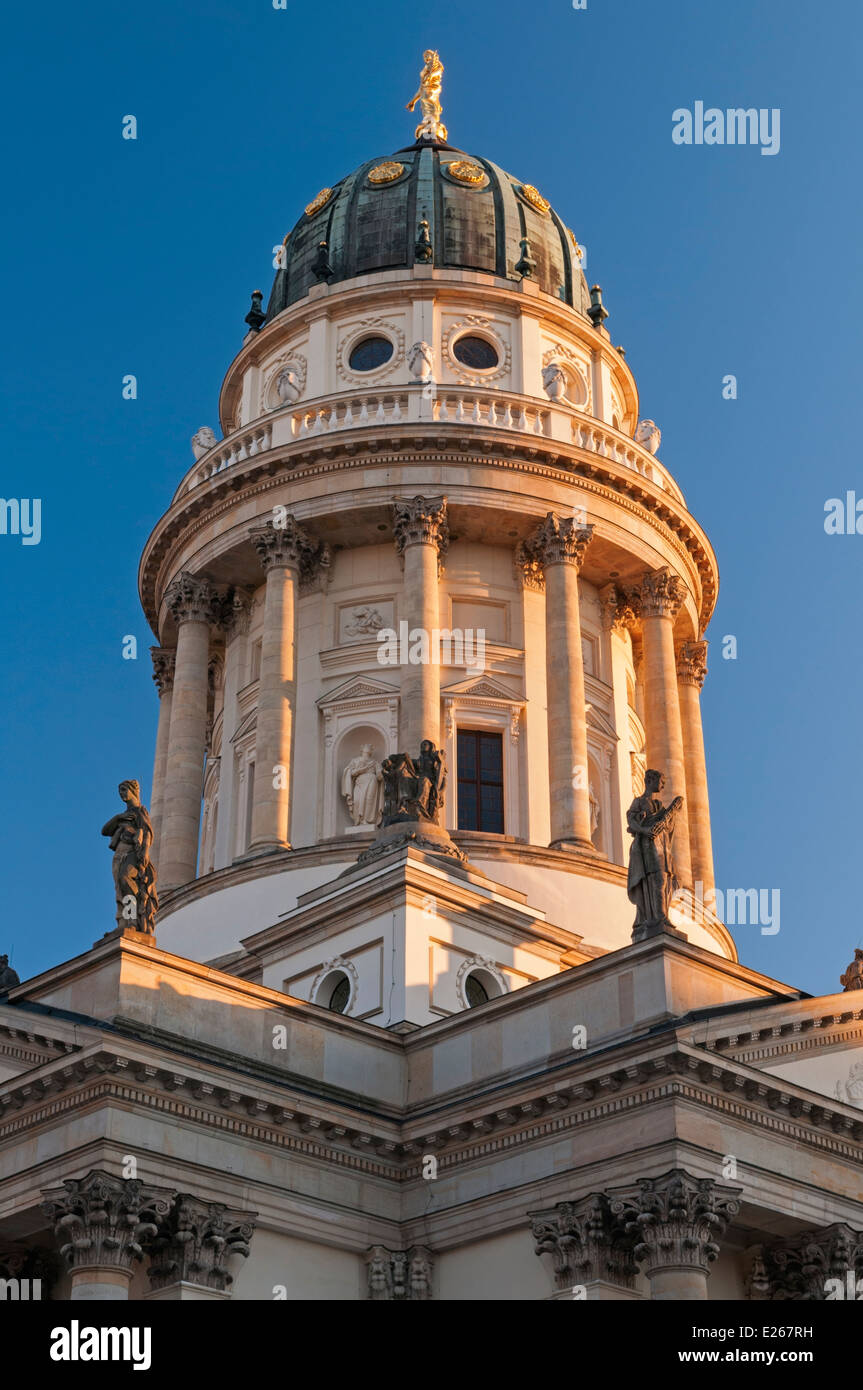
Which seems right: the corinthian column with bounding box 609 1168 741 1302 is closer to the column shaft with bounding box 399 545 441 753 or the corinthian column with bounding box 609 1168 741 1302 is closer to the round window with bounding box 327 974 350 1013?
the round window with bounding box 327 974 350 1013

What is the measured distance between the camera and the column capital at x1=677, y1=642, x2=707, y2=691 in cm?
4753

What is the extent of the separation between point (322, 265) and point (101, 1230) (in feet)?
95.1

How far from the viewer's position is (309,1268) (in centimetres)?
2761

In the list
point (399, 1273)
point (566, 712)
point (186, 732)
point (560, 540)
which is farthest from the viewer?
point (186, 732)

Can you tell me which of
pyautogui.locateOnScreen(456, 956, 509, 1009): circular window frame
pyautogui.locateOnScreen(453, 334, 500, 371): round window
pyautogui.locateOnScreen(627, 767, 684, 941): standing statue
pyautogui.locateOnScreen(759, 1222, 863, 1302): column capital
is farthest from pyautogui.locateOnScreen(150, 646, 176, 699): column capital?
pyautogui.locateOnScreen(759, 1222, 863, 1302): column capital

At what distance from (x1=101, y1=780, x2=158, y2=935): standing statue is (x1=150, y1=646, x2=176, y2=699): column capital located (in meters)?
18.4

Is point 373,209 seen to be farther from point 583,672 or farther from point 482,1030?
point 482,1030

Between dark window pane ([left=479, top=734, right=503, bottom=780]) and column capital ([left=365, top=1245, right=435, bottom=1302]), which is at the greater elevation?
dark window pane ([left=479, top=734, right=503, bottom=780])

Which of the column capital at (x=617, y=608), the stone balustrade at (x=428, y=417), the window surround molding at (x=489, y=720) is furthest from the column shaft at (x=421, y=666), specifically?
the column capital at (x=617, y=608)

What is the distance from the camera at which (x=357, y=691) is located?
4088 cm

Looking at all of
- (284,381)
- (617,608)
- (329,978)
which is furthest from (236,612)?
(329,978)

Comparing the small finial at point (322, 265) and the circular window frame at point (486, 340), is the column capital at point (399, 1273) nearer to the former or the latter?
the circular window frame at point (486, 340)

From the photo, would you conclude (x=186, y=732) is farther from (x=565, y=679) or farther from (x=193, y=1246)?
(x=193, y=1246)
